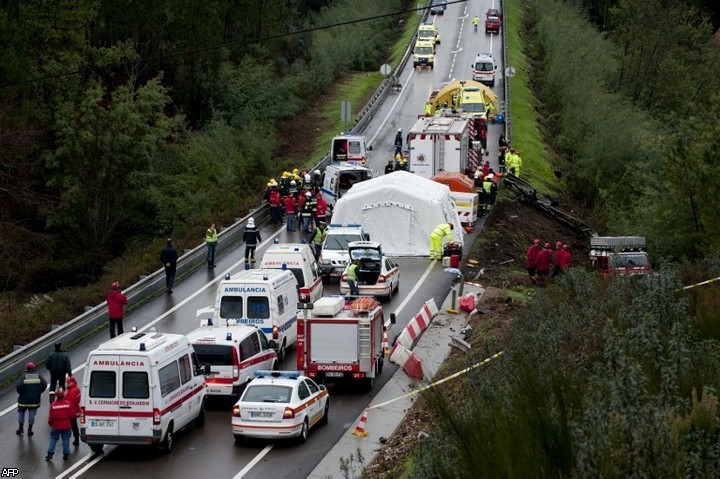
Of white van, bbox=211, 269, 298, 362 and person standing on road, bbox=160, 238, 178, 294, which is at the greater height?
white van, bbox=211, 269, 298, 362

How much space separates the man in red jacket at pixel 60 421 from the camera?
21.0 metres

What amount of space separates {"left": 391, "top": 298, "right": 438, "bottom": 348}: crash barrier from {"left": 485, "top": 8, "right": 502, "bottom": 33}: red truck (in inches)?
2750

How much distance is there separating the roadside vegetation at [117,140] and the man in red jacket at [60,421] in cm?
1486

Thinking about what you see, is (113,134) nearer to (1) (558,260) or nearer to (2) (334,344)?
(1) (558,260)

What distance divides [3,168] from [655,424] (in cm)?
4410

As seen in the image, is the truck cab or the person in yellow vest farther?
the truck cab

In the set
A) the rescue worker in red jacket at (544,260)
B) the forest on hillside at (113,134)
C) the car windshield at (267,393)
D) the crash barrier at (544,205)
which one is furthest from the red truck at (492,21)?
the car windshield at (267,393)

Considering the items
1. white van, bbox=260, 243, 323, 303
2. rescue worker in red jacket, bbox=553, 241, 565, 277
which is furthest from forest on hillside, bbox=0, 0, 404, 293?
rescue worker in red jacket, bbox=553, 241, 565, 277

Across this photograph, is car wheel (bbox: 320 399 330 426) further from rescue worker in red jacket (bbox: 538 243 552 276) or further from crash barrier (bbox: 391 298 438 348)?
rescue worker in red jacket (bbox: 538 243 552 276)

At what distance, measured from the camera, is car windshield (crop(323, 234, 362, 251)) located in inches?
1475

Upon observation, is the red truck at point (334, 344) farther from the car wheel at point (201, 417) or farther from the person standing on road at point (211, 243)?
the person standing on road at point (211, 243)

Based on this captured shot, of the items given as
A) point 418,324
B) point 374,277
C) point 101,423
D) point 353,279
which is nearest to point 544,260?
point 374,277

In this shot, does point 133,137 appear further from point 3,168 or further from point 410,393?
point 410,393

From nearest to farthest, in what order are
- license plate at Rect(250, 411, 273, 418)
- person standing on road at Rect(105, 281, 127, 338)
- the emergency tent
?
license plate at Rect(250, 411, 273, 418) → person standing on road at Rect(105, 281, 127, 338) → the emergency tent
